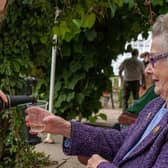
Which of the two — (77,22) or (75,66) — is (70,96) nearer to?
(75,66)

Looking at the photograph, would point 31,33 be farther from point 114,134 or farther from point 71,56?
point 114,134

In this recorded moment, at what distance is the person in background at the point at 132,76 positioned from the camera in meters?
11.3

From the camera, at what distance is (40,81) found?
258 inches

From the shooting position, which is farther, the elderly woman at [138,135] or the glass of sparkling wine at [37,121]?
the glass of sparkling wine at [37,121]

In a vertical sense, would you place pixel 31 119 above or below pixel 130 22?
below

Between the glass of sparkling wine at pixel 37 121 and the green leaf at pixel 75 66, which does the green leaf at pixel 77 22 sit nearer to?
the glass of sparkling wine at pixel 37 121

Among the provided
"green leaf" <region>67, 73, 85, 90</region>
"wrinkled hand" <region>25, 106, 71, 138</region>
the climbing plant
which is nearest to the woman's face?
"wrinkled hand" <region>25, 106, 71, 138</region>

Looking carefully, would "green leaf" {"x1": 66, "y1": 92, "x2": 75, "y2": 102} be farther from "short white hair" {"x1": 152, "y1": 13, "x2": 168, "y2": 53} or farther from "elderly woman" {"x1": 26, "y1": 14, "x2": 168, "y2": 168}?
"short white hair" {"x1": 152, "y1": 13, "x2": 168, "y2": 53}

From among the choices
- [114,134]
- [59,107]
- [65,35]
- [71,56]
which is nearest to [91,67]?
[71,56]

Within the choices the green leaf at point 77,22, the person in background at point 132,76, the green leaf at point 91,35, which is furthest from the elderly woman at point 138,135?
the person in background at point 132,76

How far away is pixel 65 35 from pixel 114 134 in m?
1.08

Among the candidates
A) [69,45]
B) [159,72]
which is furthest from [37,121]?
[69,45]

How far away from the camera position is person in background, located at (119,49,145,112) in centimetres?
1128

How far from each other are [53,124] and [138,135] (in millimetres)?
424
